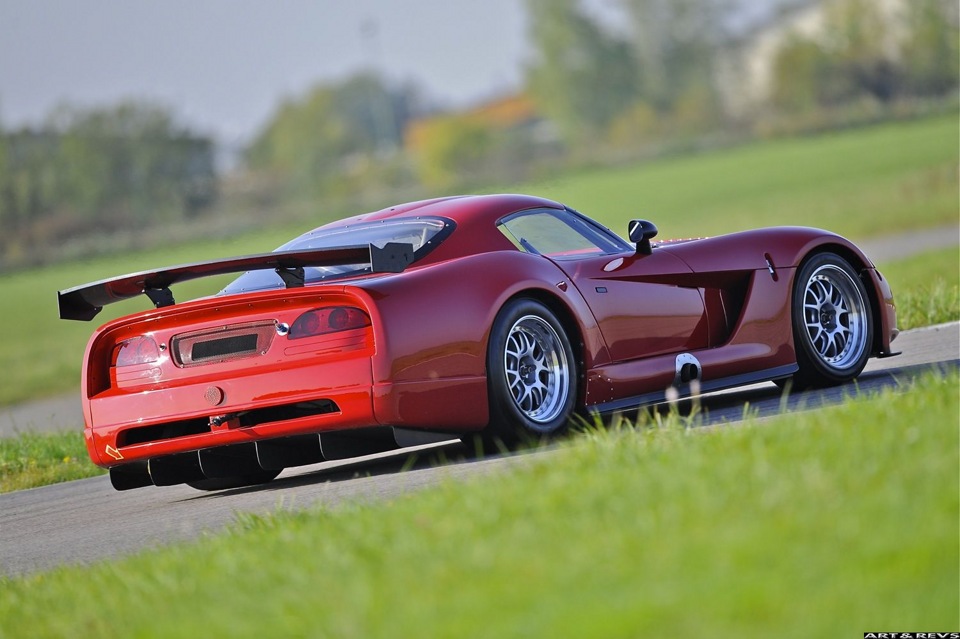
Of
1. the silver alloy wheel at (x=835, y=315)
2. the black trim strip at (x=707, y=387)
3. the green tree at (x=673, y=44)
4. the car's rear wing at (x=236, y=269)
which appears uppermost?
the green tree at (x=673, y=44)

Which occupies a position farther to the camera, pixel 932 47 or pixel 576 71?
pixel 576 71

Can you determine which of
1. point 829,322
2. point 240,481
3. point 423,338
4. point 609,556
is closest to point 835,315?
point 829,322

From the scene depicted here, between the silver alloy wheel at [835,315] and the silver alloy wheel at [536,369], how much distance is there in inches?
71.7

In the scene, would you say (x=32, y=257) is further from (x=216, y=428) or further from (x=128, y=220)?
(x=216, y=428)

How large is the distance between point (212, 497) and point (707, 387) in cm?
249

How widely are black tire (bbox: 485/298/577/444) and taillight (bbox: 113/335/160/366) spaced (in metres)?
1.51

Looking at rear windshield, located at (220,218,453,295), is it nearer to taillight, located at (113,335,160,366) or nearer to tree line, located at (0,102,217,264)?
taillight, located at (113,335,160,366)

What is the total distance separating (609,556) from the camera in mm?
3549

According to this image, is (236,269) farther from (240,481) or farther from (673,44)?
(673,44)

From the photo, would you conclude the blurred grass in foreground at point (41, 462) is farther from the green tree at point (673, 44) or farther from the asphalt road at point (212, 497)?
the green tree at point (673, 44)

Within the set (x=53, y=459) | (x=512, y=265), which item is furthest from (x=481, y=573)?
(x=53, y=459)

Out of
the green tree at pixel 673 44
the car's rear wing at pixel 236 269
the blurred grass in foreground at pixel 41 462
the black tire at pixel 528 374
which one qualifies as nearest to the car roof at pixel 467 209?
the black tire at pixel 528 374

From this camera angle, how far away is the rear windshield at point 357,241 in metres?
7.05

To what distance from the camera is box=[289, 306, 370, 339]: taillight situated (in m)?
6.49
